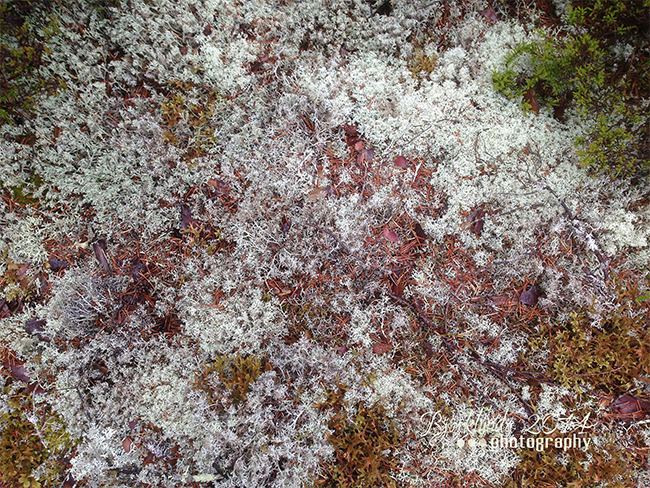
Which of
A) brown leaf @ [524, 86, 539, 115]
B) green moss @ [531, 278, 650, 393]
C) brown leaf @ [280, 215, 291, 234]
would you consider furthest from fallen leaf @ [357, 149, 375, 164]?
green moss @ [531, 278, 650, 393]

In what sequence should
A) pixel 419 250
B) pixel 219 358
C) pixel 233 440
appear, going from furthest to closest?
pixel 419 250, pixel 219 358, pixel 233 440

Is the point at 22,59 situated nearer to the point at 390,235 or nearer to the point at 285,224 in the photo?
the point at 285,224

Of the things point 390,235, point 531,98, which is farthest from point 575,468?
point 531,98

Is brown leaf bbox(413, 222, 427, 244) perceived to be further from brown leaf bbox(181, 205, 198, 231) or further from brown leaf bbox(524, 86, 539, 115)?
brown leaf bbox(181, 205, 198, 231)

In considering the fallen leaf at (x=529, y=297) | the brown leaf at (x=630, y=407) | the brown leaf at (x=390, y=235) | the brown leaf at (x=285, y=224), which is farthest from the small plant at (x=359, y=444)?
the brown leaf at (x=630, y=407)

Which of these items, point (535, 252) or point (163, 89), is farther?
point (163, 89)

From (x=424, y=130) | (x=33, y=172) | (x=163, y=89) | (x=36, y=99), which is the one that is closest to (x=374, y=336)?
(x=424, y=130)

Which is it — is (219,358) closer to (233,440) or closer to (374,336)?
(233,440)
